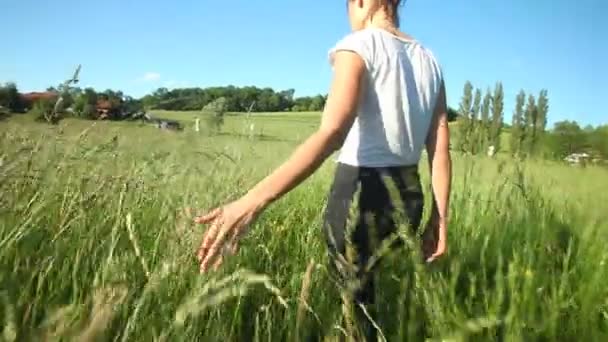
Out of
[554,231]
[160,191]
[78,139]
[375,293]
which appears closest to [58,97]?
[78,139]

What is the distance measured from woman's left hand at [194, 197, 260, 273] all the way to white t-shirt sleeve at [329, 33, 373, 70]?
0.62 metres

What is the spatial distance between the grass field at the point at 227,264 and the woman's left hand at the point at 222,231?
2.9 inches

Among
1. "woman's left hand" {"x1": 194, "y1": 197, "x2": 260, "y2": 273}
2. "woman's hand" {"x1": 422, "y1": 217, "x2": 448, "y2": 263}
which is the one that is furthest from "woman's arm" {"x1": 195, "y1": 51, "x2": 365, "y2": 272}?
"woman's hand" {"x1": 422, "y1": 217, "x2": 448, "y2": 263}

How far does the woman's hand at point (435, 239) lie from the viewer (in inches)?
83.4

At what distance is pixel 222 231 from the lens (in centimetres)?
136

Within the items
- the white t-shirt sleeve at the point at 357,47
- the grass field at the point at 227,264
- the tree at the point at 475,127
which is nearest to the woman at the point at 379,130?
the white t-shirt sleeve at the point at 357,47

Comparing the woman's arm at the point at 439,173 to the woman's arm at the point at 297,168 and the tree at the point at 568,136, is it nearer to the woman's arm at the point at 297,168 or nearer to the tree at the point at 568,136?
the woman's arm at the point at 297,168

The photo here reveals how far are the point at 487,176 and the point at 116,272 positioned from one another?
2.69 metres

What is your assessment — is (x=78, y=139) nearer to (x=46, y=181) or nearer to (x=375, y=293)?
(x=46, y=181)

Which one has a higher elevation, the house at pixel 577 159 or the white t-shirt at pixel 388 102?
the white t-shirt at pixel 388 102

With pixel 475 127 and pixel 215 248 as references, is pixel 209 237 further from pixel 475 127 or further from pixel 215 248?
pixel 475 127

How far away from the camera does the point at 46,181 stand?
2.17 meters

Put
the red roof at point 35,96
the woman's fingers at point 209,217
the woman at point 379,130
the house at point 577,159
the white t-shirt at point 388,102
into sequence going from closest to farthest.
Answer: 1. the woman's fingers at point 209,217
2. the woman at point 379,130
3. the white t-shirt at point 388,102
4. the red roof at point 35,96
5. the house at point 577,159

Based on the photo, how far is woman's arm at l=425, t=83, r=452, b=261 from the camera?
2.13 m
